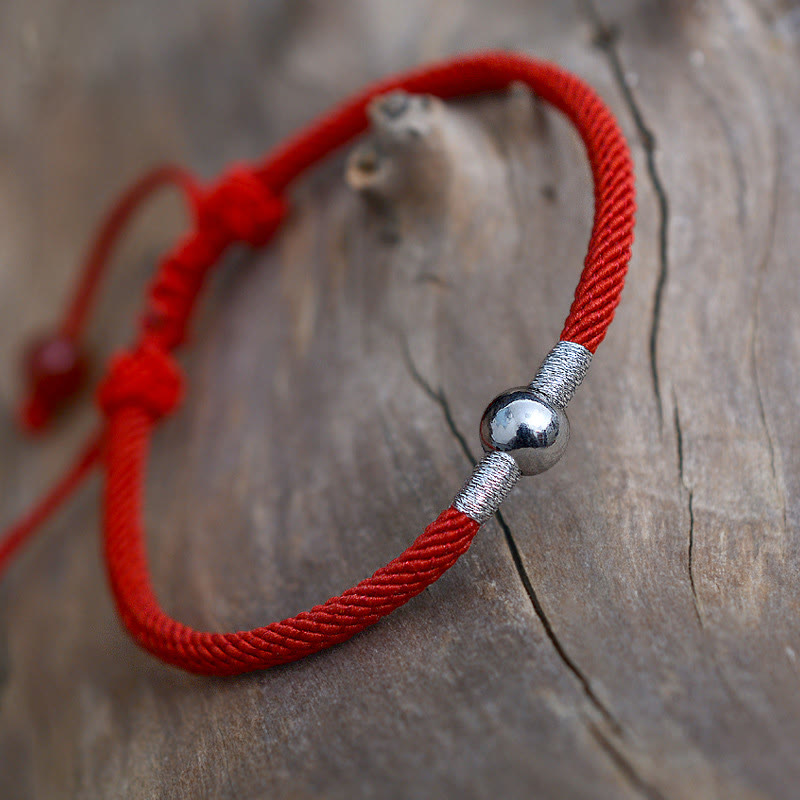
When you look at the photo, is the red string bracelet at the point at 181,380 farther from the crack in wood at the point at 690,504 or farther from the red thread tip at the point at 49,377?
the crack in wood at the point at 690,504

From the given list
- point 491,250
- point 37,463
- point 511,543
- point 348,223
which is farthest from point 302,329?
point 37,463

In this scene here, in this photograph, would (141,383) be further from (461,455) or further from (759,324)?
(759,324)

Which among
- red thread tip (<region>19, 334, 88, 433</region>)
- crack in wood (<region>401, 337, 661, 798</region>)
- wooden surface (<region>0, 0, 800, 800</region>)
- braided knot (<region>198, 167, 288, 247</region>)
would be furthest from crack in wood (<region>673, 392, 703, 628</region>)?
red thread tip (<region>19, 334, 88, 433</region>)

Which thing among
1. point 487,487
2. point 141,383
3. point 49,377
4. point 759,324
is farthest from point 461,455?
point 49,377

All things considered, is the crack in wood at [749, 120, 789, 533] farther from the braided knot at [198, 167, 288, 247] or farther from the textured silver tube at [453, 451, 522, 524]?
the braided knot at [198, 167, 288, 247]

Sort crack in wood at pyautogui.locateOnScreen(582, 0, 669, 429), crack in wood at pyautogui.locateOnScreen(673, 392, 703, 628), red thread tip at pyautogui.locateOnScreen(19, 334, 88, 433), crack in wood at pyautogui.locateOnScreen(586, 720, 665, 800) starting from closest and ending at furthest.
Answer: crack in wood at pyautogui.locateOnScreen(586, 720, 665, 800) → crack in wood at pyautogui.locateOnScreen(673, 392, 703, 628) → crack in wood at pyautogui.locateOnScreen(582, 0, 669, 429) → red thread tip at pyautogui.locateOnScreen(19, 334, 88, 433)

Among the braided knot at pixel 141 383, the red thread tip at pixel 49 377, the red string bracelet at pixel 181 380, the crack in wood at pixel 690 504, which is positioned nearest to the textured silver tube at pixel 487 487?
the red string bracelet at pixel 181 380
